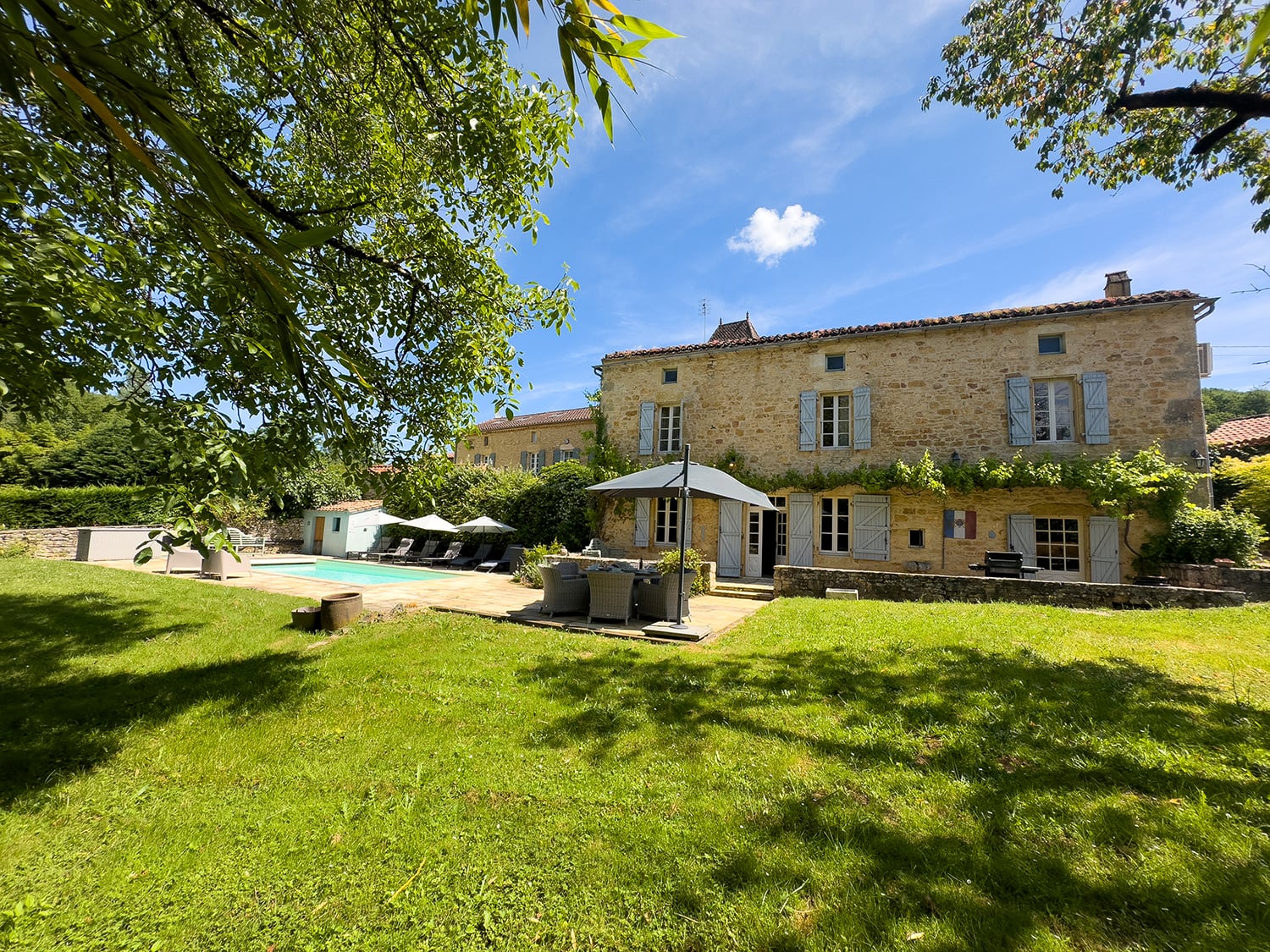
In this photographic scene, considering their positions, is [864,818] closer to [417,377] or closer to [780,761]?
[780,761]

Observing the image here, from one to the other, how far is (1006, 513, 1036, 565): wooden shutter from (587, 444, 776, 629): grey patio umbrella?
694 cm

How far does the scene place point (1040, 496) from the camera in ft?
37.0

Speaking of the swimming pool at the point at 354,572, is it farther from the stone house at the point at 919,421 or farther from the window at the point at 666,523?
the window at the point at 666,523

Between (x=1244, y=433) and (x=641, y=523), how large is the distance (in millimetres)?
17137

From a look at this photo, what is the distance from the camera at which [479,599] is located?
8836mm

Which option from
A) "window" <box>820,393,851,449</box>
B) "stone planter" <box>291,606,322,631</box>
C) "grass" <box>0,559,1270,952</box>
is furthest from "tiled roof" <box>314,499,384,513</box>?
"window" <box>820,393,851,449</box>

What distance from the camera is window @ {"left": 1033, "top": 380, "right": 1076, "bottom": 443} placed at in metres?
11.5

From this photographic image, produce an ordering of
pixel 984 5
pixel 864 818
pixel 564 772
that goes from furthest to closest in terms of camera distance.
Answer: pixel 984 5
pixel 564 772
pixel 864 818

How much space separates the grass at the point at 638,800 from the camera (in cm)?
204

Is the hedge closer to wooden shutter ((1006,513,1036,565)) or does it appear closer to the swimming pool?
the swimming pool

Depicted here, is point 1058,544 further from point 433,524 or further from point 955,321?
point 433,524

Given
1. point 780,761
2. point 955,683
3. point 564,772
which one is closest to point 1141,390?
point 955,683

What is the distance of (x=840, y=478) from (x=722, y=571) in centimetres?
381

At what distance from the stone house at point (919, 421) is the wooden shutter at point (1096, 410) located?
0.04m
